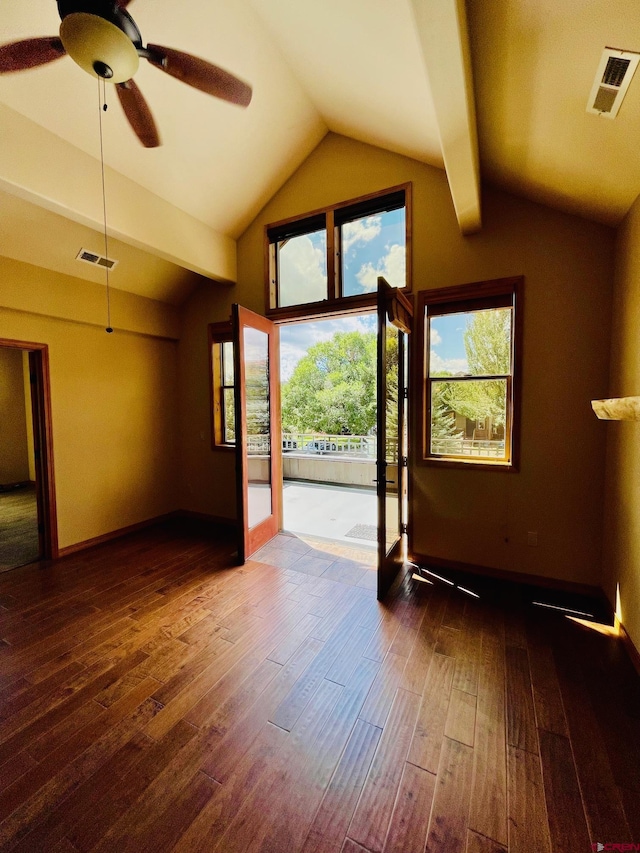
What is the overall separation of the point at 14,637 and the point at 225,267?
379 centimetres

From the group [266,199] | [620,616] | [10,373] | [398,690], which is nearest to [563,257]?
[620,616]

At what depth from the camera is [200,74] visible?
5.88ft

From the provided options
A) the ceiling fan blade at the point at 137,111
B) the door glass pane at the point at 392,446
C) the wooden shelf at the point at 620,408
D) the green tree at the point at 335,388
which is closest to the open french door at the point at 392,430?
the door glass pane at the point at 392,446

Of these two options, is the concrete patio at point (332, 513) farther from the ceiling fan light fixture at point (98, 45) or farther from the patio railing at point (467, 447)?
the ceiling fan light fixture at point (98, 45)

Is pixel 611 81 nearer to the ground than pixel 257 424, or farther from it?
farther from it

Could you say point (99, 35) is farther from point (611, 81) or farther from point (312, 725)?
point (312, 725)

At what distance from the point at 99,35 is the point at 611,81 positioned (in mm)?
2184

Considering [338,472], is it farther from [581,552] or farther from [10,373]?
[10,373]

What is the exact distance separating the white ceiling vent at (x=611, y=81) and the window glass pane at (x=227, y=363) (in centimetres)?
385

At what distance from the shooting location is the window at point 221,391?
4527mm

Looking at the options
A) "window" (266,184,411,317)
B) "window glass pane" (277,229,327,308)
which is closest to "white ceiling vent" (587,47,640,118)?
"window" (266,184,411,317)

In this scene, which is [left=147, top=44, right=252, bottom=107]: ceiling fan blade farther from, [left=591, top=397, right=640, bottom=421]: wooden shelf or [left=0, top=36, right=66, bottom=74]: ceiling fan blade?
[left=591, top=397, right=640, bottom=421]: wooden shelf

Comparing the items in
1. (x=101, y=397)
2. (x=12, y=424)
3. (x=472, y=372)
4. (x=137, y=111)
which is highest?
(x=137, y=111)

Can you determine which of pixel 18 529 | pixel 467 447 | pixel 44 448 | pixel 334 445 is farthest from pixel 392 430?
pixel 334 445
